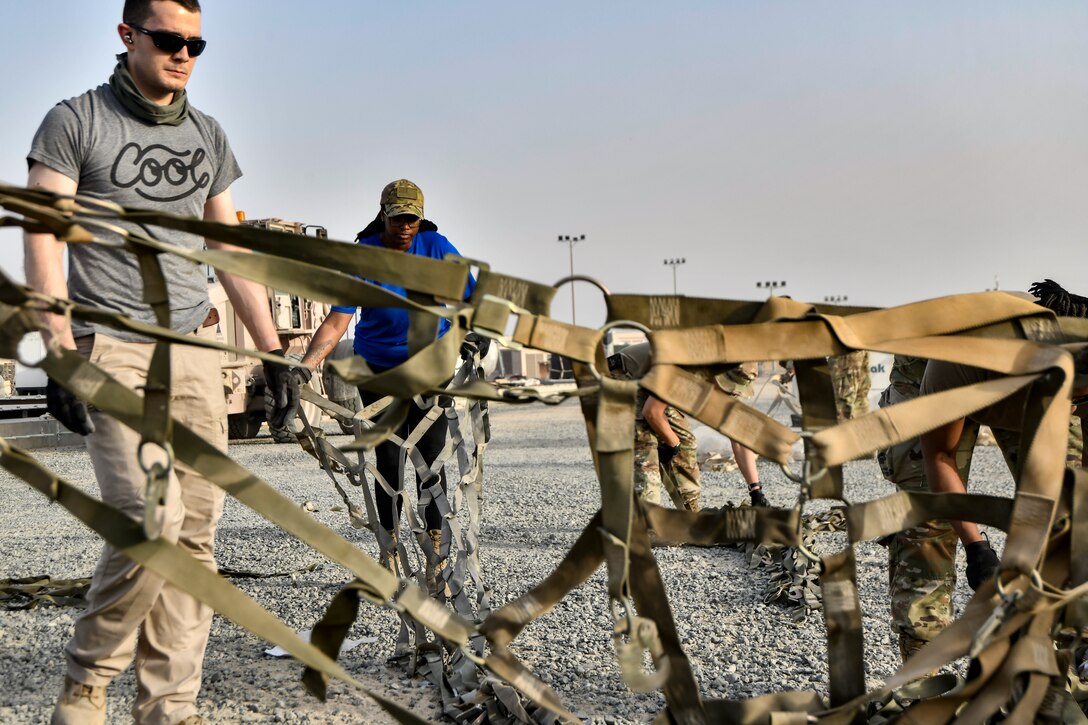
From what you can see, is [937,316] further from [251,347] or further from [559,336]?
[251,347]

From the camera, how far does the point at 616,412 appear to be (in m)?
2.14

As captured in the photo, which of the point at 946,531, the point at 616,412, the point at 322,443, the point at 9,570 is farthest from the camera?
the point at 9,570

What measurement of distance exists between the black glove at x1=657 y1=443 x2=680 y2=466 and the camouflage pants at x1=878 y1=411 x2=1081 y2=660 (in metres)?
3.22

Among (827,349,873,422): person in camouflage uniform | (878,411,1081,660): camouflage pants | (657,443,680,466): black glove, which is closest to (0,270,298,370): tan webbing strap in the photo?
(878,411,1081,660): camouflage pants

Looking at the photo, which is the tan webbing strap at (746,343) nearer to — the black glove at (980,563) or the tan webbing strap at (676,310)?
the tan webbing strap at (676,310)

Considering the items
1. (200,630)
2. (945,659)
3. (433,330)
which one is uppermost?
(433,330)

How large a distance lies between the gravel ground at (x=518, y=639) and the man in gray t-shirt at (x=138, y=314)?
31.0 inches

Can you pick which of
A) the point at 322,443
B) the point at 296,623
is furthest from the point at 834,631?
the point at 296,623

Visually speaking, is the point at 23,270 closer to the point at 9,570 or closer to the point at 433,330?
the point at 433,330

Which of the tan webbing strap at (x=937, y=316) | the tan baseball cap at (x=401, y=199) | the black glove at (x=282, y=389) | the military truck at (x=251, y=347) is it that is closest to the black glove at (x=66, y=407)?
the black glove at (x=282, y=389)

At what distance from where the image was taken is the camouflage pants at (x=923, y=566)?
3891 mm

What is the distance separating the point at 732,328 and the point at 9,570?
682cm

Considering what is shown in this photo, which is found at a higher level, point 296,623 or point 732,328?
point 732,328

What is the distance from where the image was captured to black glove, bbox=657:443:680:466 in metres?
7.32
